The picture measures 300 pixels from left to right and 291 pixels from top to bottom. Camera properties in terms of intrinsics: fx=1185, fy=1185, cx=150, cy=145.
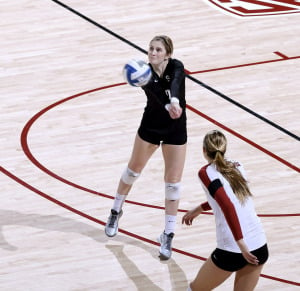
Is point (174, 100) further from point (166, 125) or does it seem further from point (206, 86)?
point (206, 86)

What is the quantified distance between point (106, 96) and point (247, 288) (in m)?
6.81

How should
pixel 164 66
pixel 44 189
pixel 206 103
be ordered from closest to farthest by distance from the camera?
pixel 164 66
pixel 44 189
pixel 206 103

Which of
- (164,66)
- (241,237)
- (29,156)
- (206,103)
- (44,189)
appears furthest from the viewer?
(206,103)

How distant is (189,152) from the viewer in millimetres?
13688

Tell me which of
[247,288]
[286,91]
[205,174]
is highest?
[205,174]

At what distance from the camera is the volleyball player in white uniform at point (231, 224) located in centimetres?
884

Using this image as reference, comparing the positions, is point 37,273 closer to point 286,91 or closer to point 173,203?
point 173,203

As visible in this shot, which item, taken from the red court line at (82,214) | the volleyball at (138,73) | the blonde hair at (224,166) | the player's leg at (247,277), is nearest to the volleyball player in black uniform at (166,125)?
the volleyball at (138,73)

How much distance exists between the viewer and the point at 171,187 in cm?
1109

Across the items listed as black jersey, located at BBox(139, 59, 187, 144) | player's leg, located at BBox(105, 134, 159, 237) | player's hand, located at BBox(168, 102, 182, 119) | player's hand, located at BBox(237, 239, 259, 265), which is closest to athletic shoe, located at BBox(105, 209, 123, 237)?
player's leg, located at BBox(105, 134, 159, 237)

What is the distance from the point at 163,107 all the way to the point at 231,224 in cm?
222

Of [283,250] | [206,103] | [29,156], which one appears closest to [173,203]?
[283,250]

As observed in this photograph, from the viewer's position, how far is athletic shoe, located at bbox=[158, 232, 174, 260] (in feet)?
36.4

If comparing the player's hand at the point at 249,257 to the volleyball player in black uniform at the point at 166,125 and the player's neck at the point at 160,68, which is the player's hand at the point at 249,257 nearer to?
the volleyball player in black uniform at the point at 166,125
